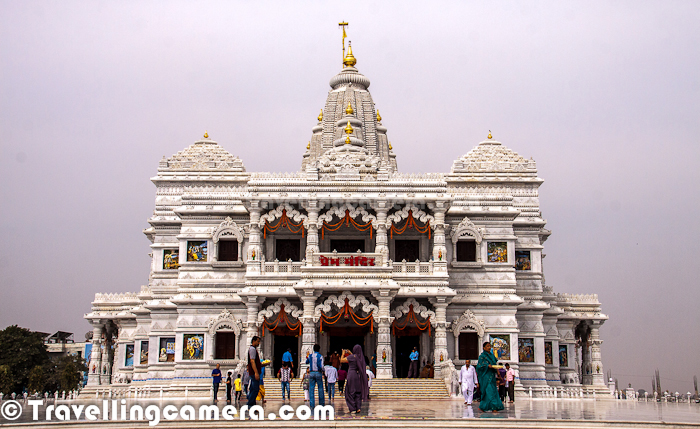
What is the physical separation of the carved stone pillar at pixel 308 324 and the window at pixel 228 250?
5901 mm

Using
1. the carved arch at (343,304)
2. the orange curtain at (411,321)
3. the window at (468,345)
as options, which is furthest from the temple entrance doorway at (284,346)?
the window at (468,345)

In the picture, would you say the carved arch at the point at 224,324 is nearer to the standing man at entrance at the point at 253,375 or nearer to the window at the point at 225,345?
the window at the point at 225,345

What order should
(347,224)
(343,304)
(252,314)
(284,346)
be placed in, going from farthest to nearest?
(284,346) < (347,224) < (252,314) < (343,304)

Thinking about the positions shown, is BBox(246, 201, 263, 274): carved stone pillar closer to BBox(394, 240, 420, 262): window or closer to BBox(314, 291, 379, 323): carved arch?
BBox(314, 291, 379, 323): carved arch

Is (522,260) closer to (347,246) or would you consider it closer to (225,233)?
(347,246)

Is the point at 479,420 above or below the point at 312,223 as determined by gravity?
below

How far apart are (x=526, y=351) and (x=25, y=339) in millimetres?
41437

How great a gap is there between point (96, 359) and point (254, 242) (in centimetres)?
1607

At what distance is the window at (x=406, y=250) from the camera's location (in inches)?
1523

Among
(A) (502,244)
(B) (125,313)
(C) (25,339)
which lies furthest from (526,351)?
(C) (25,339)

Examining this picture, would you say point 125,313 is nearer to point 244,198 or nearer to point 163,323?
point 163,323

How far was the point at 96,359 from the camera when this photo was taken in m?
45.8

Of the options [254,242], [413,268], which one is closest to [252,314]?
[254,242]

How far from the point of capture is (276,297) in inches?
1419
